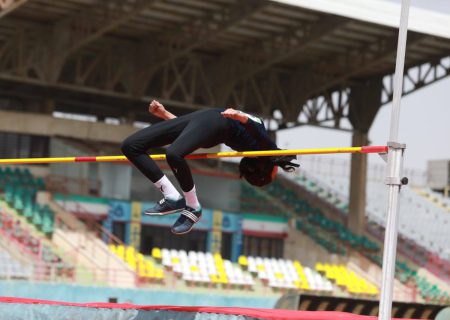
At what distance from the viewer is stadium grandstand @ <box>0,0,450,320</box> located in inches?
1249

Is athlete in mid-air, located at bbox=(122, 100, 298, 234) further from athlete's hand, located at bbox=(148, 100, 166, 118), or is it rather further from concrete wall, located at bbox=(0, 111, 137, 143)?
concrete wall, located at bbox=(0, 111, 137, 143)

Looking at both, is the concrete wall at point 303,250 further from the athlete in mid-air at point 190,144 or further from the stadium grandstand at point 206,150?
the athlete in mid-air at point 190,144

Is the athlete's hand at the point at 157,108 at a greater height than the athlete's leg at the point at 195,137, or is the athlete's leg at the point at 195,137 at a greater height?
the athlete's hand at the point at 157,108

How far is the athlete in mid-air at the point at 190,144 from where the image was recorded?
9.80m

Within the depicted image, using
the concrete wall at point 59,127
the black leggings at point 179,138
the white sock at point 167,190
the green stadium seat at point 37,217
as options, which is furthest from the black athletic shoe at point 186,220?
the concrete wall at point 59,127

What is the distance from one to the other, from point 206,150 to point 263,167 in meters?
28.6

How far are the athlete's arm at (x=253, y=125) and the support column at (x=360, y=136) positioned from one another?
1233 inches

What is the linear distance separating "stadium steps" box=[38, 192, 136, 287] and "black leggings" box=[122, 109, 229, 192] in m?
20.5

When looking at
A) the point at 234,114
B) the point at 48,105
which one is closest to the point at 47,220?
the point at 48,105

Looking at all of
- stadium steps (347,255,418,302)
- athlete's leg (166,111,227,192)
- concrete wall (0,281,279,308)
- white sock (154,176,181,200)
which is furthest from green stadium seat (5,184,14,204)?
athlete's leg (166,111,227,192)

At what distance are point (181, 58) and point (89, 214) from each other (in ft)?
22.5

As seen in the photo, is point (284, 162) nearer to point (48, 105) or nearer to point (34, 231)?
point (34, 231)

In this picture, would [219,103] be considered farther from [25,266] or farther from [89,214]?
[25,266]

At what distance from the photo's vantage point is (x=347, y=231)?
41.7 meters
